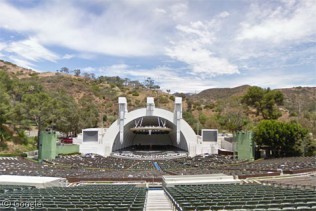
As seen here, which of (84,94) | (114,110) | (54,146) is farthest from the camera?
(84,94)

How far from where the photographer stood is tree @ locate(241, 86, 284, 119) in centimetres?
9369

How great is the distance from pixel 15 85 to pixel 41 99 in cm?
2255

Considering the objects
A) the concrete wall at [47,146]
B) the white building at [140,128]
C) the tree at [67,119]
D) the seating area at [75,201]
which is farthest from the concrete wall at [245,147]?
the seating area at [75,201]

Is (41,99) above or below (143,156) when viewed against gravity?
above

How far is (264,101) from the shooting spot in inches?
3728

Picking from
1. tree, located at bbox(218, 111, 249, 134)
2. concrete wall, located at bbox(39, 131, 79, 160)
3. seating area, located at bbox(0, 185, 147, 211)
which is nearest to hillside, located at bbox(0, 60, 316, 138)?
tree, located at bbox(218, 111, 249, 134)

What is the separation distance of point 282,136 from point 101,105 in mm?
87099

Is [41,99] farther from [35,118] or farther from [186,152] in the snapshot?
[186,152]

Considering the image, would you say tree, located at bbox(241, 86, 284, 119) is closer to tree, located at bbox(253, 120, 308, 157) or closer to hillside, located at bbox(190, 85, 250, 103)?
tree, located at bbox(253, 120, 308, 157)

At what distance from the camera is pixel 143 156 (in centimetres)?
6203

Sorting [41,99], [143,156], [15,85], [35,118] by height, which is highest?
[15,85]

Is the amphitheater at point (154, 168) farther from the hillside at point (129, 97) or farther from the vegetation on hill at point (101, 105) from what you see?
the hillside at point (129, 97)

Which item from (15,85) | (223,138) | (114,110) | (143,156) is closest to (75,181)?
(143,156)

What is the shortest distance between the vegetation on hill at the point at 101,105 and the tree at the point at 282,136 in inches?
131
